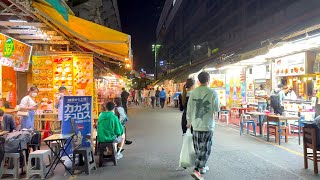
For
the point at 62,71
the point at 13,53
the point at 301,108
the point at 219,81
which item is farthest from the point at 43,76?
the point at 219,81

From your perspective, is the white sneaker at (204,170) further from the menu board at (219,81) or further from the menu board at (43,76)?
the menu board at (219,81)

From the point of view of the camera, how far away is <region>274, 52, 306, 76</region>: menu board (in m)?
12.7

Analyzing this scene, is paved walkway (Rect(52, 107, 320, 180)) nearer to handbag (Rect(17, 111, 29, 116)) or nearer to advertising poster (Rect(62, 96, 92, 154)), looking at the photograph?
advertising poster (Rect(62, 96, 92, 154))

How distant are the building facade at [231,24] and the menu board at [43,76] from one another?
317 inches

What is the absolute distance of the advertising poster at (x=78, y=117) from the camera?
754 centimetres

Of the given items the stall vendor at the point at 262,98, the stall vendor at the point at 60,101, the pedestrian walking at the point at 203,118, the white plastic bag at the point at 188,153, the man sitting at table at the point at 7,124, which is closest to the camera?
the pedestrian walking at the point at 203,118

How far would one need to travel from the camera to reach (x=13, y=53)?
9016mm

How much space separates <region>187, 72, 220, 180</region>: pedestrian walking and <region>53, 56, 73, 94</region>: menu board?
24.4ft

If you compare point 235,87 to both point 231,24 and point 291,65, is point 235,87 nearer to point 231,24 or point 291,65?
point 291,65

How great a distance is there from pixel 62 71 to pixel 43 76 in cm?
77

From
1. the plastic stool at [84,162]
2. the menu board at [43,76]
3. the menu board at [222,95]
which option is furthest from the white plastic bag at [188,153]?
the menu board at [222,95]

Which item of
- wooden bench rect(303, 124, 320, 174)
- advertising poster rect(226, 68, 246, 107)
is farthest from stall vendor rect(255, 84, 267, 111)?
wooden bench rect(303, 124, 320, 174)

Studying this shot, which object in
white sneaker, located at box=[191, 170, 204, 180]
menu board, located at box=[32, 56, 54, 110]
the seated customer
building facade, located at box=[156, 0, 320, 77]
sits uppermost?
building facade, located at box=[156, 0, 320, 77]

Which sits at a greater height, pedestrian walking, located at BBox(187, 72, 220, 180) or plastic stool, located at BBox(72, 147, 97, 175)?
pedestrian walking, located at BBox(187, 72, 220, 180)
